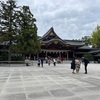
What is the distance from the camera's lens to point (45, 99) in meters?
7.35

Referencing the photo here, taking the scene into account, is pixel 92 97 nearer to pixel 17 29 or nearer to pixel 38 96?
pixel 38 96

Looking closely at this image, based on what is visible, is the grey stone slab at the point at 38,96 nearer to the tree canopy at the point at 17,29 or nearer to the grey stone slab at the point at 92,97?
the grey stone slab at the point at 92,97

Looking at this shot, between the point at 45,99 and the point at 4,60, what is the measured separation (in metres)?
31.4

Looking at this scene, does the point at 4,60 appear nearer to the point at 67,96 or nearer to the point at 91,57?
the point at 91,57

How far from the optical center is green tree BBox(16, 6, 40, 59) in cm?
3472

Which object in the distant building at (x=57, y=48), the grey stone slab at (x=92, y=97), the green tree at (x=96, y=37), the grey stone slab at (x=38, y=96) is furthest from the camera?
the green tree at (x=96, y=37)

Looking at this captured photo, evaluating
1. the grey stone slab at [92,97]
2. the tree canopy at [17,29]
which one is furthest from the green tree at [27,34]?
the grey stone slab at [92,97]

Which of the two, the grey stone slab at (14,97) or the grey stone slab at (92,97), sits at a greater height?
the grey stone slab at (92,97)

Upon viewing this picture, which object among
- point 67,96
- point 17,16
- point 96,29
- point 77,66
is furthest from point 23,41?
point 96,29

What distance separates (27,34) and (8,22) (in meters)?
3.72

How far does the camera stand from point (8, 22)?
35375 mm

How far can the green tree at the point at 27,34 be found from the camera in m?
34.7

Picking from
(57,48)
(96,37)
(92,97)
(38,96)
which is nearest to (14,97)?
(38,96)

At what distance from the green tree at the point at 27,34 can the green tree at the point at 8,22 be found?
3.24ft
